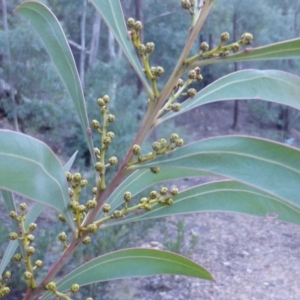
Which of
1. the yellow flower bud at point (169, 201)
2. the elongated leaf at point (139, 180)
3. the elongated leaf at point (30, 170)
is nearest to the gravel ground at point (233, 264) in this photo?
the elongated leaf at point (139, 180)

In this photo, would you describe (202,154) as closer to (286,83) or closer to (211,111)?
(286,83)

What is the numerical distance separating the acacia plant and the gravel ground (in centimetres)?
226

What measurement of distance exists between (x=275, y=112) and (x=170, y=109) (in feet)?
29.0

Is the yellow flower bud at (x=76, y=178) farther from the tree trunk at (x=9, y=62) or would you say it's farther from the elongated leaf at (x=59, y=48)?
the tree trunk at (x=9, y=62)

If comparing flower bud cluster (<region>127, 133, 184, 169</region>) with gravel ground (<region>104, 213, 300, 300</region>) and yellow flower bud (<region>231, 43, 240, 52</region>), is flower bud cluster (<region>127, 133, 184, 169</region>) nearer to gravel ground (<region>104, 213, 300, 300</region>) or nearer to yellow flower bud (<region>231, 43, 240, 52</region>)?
yellow flower bud (<region>231, 43, 240, 52</region>)

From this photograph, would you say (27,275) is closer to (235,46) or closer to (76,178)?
(76,178)

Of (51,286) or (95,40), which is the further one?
(95,40)

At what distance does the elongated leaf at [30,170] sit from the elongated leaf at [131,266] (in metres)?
0.18

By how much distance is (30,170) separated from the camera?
1.90ft

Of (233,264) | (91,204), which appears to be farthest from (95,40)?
(91,204)

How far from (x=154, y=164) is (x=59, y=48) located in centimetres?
28

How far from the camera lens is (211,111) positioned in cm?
986

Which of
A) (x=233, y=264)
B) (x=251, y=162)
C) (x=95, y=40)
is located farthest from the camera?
(x=95, y=40)

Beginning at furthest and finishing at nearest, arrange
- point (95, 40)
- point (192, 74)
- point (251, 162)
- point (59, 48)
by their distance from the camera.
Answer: point (95, 40) < point (59, 48) < point (192, 74) < point (251, 162)
